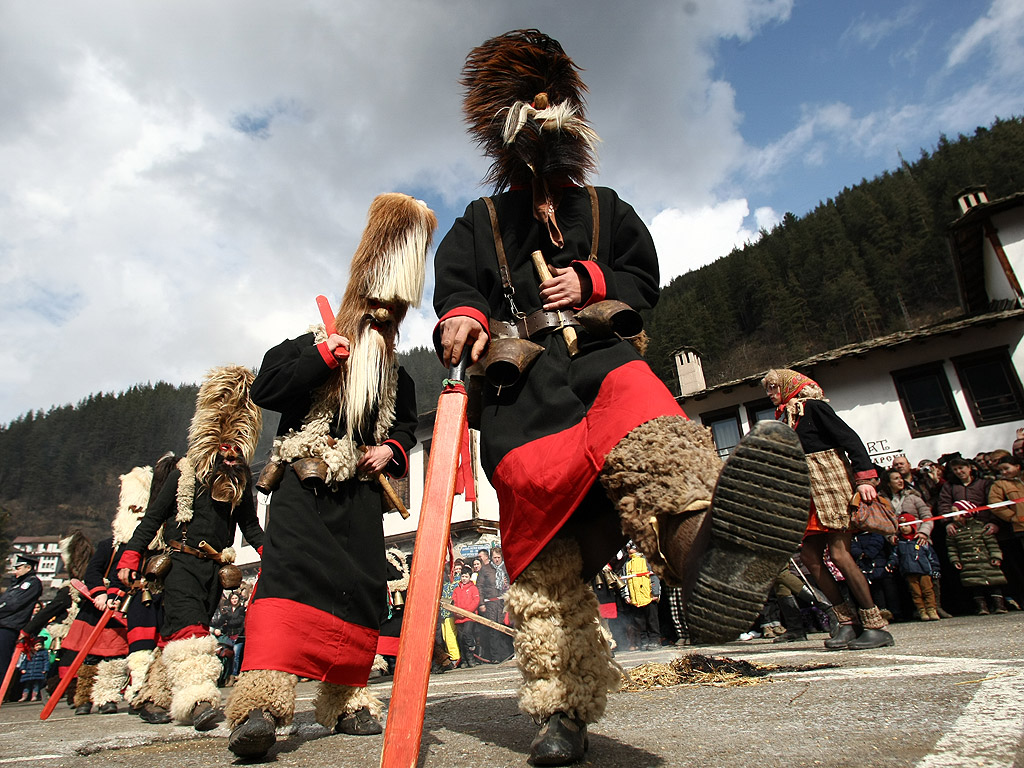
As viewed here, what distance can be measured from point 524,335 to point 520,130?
864mm

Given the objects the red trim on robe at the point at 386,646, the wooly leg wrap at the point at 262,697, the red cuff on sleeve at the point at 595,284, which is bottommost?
the wooly leg wrap at the point at 262,697

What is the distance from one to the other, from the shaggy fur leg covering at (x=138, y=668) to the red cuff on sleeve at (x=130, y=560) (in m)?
0.81

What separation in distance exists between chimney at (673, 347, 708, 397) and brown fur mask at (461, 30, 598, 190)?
18710 millimetres

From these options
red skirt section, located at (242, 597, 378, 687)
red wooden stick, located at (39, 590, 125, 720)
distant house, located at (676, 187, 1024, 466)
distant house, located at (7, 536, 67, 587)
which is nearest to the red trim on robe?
red skirt section, located at (242, 597, 378, 687)

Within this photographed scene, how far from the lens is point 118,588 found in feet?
18.0

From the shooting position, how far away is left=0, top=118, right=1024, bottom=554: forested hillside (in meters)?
54.9

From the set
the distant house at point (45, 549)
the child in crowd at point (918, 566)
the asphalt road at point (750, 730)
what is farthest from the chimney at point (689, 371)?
the distant house at point (45, 549)

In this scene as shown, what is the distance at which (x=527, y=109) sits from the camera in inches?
94.0

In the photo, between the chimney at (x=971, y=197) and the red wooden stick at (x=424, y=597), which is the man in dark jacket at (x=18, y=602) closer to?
the red wooden stick at (x=424, y=597)

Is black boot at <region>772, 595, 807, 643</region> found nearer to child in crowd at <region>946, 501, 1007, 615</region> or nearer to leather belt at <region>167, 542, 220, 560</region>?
child in crowd at <region>946, 501, 1007, 615</region>

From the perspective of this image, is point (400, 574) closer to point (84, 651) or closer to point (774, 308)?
point (84, 651)

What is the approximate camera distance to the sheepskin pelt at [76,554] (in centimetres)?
812

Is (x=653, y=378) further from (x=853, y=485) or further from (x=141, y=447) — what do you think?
(x=141, y=447)

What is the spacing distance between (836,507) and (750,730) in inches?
127
